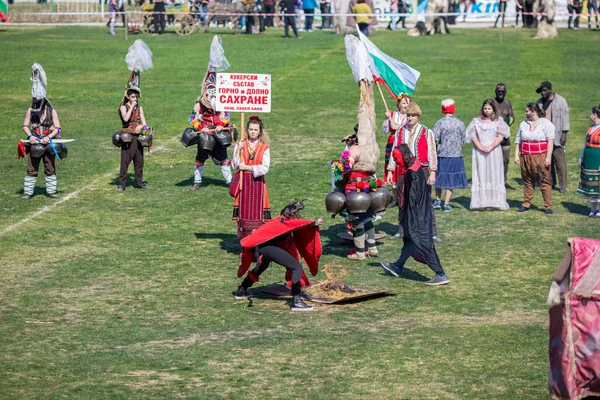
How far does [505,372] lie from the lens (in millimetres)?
10500

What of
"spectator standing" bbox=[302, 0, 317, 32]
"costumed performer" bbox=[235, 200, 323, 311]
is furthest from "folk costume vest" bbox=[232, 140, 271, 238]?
"spectator standing" bbox=[302, 0, 317, 32]

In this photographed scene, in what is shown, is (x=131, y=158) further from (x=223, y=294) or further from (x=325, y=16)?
(x=325, y=16)

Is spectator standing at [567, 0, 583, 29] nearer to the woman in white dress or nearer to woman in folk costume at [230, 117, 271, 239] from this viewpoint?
the woman in white dress

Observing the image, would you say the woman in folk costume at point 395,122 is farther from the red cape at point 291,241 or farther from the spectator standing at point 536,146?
the red cape at point 291,241

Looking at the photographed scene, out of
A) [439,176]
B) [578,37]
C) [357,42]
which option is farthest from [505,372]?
[578,37]

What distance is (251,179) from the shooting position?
14281mm

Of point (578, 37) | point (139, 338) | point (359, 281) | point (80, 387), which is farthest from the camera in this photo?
point (578, 37)

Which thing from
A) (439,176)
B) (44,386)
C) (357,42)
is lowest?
(44,386)

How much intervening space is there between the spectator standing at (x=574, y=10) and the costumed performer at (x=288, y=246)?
3950 centimetres

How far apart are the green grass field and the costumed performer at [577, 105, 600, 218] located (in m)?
0.52

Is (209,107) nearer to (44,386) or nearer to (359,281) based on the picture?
(359,281)

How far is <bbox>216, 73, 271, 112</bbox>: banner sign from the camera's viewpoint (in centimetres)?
1553

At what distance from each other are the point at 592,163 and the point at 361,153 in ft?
17.6

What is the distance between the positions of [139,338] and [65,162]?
11.9 m
